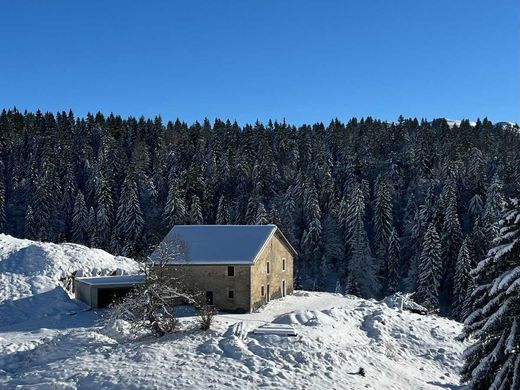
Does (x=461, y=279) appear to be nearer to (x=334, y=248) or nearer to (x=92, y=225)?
(x=334, y=248)

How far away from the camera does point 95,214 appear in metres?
96.7

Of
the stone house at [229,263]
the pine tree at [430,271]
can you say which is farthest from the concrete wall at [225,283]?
the pine tree at [430,271]

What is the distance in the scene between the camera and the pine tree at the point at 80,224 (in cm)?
9500

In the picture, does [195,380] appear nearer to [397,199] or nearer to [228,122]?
[397,199]

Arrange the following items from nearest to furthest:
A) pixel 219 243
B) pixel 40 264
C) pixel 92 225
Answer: pixel 219 243 < pixel 40 264 < pixel 92 225

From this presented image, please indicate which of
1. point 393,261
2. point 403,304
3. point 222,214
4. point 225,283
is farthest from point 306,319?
point 222,214

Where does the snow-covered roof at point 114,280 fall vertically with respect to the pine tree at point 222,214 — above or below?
below

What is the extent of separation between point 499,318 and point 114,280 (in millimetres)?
33579

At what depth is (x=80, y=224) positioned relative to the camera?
312 ft

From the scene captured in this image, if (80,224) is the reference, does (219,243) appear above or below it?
below

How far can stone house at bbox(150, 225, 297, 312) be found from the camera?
137 feet

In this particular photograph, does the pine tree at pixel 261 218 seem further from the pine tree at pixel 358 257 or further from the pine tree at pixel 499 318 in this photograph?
the pine tree at pixel 499 318

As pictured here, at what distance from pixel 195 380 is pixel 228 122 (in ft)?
370

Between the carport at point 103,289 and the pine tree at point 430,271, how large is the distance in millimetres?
40903
